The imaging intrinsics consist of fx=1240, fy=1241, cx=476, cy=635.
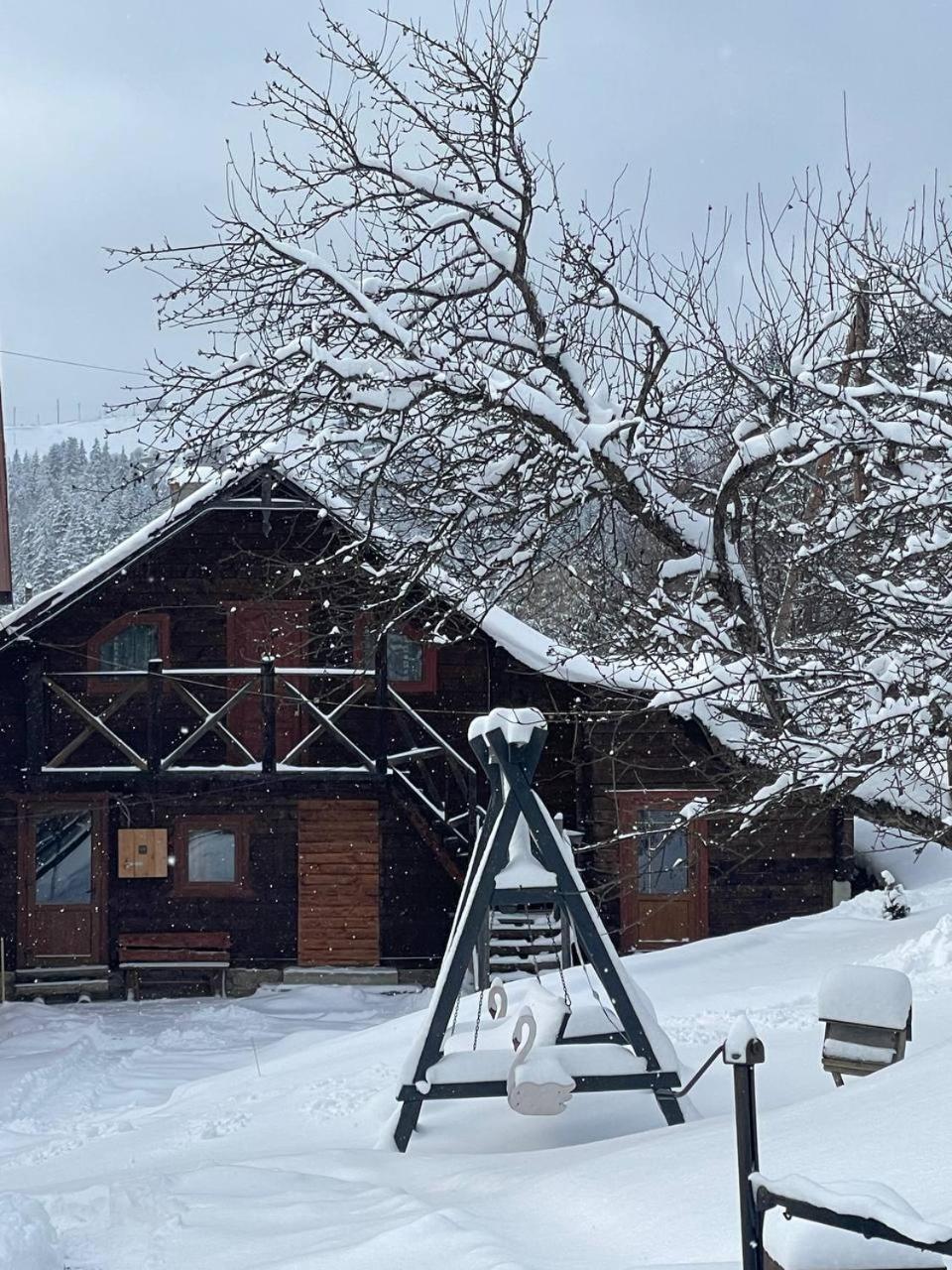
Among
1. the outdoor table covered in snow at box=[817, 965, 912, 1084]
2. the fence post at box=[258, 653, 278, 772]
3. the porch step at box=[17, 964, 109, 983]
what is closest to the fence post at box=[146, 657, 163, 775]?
the fence post at box=[258, 653, 278, 772]

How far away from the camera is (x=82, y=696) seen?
1543cm

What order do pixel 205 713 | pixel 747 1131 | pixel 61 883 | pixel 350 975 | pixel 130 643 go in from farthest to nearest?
1. pixel 61 883
2. pixel 130 643
3. pixel 350 975
4. pixel 205 713
5. pixel 747 1131

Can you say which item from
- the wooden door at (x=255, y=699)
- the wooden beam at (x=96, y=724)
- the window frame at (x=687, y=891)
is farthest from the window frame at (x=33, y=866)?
the window frame at (x=687, y=891)

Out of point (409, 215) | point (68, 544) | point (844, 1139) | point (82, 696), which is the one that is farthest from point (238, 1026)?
point (68, 544)

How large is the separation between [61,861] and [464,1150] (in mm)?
11050

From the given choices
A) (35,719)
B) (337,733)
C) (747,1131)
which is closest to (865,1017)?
(747,1131)

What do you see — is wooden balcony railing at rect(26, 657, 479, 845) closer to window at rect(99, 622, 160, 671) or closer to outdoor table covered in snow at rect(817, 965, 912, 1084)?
window at rect(99, 622, 160, 671)

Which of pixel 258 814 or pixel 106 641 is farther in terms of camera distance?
pixel 258 814

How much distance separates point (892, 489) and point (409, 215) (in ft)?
10.8

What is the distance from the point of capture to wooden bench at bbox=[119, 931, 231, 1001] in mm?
15414

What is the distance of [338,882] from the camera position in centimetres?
1561

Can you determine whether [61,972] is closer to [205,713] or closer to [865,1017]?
[205,713]

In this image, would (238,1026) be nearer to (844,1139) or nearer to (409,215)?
(409,215)

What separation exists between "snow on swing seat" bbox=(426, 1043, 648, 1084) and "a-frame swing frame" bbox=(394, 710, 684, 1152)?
2 centimetres
